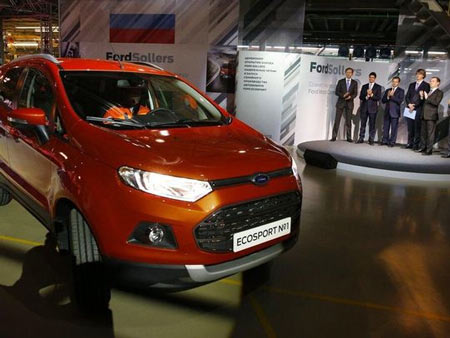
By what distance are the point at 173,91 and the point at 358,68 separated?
680cm

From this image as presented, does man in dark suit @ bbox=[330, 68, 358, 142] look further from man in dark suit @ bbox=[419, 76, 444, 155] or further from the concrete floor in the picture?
the concrete floor

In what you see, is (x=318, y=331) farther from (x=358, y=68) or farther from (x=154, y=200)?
(x=358, y=68)

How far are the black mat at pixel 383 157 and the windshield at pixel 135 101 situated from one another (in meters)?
4.30

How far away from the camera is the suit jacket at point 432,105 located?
24.9 feet

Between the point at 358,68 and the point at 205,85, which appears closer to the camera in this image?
the point at 358,68

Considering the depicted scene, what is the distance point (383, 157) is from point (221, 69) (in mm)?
4589

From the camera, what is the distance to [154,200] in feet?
6.79

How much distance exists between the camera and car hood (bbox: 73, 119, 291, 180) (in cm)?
216

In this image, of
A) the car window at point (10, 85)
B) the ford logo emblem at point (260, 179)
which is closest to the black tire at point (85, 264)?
the ford logo emblem at point (260, 179)

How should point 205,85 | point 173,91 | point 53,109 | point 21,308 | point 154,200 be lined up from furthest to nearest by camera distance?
point 205,85 → point 173,91 → point 53,109 → point 21,308 → point 154,200

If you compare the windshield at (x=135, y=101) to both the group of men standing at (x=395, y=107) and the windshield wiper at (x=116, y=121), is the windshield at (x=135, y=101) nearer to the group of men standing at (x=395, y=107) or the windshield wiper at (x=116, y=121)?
the windshield wiper at (x=116, y=121)

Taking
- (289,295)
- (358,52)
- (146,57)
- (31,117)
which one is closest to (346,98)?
(358,52)

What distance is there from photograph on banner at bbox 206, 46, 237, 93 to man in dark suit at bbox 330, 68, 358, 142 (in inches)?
101

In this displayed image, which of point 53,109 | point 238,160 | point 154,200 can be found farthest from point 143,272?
point 53,109
